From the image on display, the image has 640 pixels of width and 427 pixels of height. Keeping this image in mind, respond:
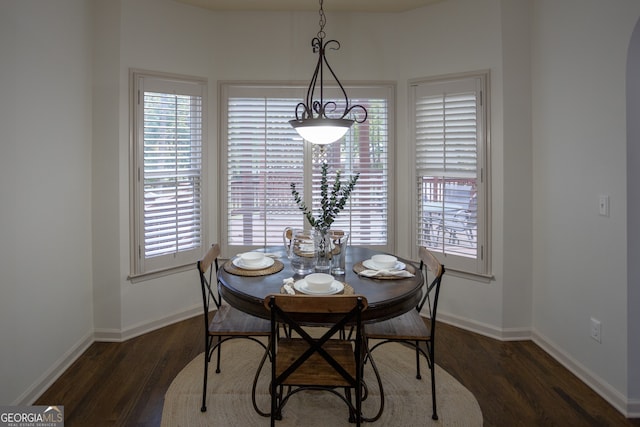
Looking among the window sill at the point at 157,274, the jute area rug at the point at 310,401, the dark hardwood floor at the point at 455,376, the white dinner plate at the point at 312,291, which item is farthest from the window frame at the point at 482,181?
the window sill at the point at 157,274

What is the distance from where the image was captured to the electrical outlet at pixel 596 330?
2.58 m

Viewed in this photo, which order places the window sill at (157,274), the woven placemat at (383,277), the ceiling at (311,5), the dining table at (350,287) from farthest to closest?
1. the ceiling at (311,5)
2. the window sill at (157,274)
3. the woven placemat at (383,277)
4. the dining table at (350,287)

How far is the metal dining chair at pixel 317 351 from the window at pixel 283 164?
76.3 inches

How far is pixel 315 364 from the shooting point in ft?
6.79

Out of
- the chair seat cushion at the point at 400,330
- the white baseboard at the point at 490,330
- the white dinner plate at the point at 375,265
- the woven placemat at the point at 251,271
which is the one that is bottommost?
the white baseboard at the point at 490,330

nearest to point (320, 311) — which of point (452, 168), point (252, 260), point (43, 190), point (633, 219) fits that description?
point (252, 260)

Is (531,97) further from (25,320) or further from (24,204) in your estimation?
(25,320)

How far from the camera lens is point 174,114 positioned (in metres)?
3.62

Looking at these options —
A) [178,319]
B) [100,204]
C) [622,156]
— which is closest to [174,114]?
[100,204]

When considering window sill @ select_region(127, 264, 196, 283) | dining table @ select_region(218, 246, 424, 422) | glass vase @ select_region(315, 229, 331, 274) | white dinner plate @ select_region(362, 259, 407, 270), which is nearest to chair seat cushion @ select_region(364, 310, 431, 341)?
dining table @ select_region(218, 246, 424, 422)

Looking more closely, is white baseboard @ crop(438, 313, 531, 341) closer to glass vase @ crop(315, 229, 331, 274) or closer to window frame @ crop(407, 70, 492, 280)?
window frame @ crop(407, 70, 492, 280)

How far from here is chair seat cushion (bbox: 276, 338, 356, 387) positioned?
196 centimetres

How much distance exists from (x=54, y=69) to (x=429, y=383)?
3.22 metres

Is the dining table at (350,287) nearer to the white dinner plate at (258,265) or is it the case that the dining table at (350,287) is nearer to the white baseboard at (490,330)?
the white dinner plate at (258,265)
